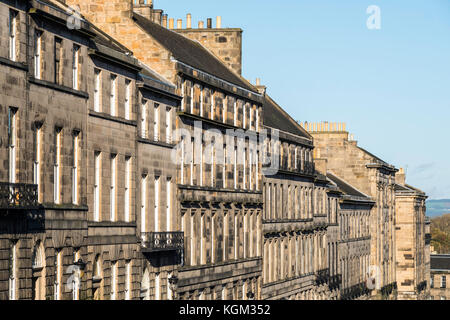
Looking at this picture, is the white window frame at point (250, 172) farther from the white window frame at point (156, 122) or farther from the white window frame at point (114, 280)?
the white window frame at point (114, 280)

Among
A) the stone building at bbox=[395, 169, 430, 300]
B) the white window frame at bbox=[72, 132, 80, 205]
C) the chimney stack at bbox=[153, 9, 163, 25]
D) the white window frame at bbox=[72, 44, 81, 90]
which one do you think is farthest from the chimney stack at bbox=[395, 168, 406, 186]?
the white window frame at bbox=[72, 132, 80, 205]

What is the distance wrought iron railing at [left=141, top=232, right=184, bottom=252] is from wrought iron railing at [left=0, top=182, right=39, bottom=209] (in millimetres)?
14760

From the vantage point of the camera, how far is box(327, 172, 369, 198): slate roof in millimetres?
114812

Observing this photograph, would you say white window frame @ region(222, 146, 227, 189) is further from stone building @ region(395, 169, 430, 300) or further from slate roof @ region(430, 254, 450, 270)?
slate roof @ region(430, 254, 450, 270)

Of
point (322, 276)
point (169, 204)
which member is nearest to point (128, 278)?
point (169, 204)

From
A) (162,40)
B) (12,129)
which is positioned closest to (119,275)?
(12,129)

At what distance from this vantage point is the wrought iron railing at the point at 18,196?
110 ft

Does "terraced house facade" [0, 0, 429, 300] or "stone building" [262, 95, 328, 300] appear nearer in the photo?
"terraced house facade" [0, 0, 429, 300]

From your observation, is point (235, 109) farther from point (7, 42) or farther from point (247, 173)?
point (7, 42)

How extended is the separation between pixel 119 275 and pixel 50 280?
8.80 meters

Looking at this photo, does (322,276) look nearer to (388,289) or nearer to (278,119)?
(278,119)

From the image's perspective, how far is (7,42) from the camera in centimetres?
3516

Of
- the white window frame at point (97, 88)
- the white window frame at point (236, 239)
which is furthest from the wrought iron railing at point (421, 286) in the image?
the white window frame at point (97, 88)

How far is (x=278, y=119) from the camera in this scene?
87375 millimetres
